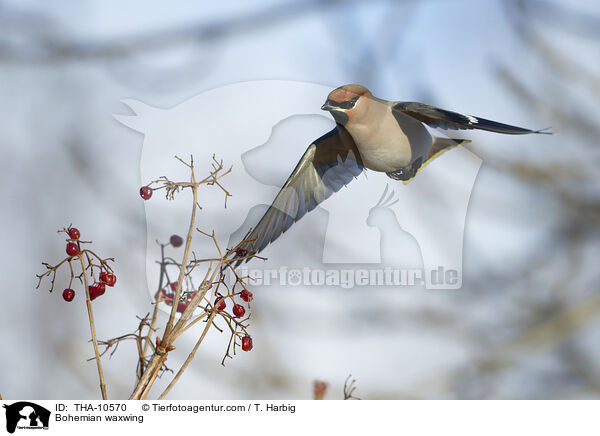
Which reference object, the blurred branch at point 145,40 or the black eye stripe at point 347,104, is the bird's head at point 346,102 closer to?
the black eye stripe at point 347,104

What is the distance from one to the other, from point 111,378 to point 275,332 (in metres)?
0.37

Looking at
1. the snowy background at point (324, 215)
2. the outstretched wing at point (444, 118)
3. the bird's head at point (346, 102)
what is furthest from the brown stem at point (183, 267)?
the outstretched wing at point (444, 118)

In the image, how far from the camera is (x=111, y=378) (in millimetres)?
1048

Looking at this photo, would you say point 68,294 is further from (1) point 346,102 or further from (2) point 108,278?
(1) point 346,102

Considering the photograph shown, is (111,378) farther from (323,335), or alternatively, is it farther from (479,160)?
(479,160)

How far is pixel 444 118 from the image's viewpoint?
1028 millimetres

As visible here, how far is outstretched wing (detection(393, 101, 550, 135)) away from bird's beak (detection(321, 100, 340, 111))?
0.13 metres

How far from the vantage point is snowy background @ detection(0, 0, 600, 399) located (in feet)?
3.51

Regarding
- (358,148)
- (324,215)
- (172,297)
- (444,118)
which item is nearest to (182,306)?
(172,297)

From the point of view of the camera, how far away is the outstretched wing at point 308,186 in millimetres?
1045

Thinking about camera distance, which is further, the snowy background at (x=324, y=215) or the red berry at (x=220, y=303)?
the snowy background at (x=324, y=215)

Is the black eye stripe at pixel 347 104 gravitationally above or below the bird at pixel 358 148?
above

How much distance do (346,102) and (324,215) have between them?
250mm
